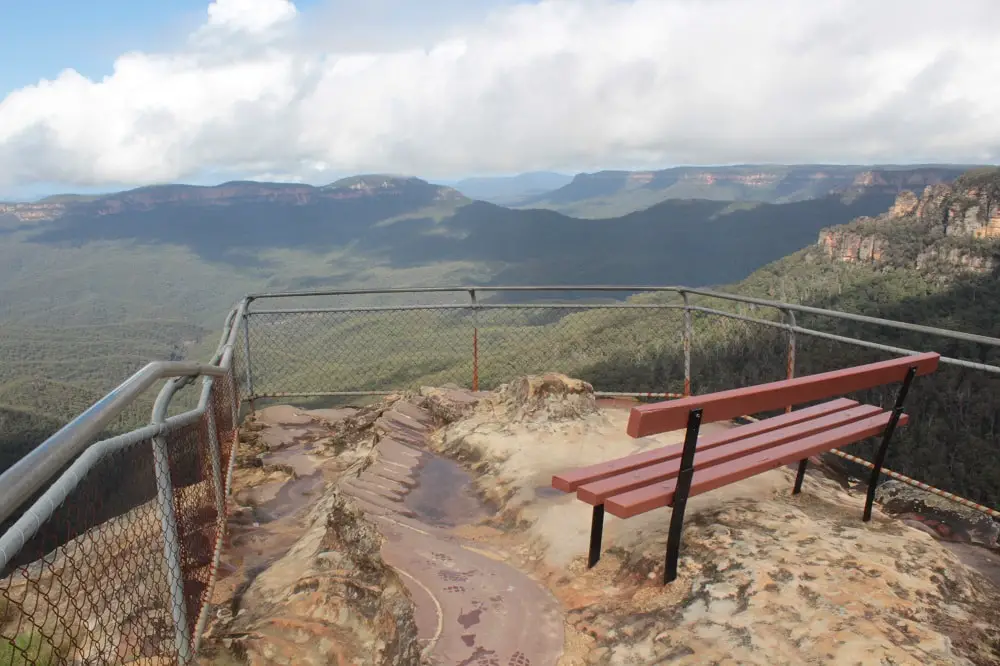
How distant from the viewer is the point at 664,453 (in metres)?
3.79

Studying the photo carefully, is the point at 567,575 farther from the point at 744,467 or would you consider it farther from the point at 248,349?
the point at 248,349

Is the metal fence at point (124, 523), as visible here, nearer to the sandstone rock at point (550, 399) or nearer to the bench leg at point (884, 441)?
the sandstone rock at point (550, 399)

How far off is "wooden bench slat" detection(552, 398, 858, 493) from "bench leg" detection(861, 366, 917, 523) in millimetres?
363

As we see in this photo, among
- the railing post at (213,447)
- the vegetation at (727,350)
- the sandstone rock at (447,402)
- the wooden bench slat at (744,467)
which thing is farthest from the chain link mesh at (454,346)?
the railing post at (213,447)

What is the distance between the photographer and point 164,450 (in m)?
2.50

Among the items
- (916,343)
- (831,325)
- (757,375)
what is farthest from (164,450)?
(916,343)

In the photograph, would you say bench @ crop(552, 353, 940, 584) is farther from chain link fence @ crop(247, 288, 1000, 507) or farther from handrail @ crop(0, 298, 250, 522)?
chain link fence @ crop(247, 288, 1000, 507)

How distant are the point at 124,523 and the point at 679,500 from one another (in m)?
3.41

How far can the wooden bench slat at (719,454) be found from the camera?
334cm

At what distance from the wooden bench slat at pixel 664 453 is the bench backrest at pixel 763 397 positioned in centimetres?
A: 51

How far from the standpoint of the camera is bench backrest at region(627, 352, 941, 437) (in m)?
2.87

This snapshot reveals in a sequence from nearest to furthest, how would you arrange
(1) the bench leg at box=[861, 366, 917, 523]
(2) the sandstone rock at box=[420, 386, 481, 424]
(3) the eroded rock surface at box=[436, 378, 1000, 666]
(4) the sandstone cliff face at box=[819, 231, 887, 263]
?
(3) the eroded rock surface at box=[436, 378, 1000, 666], (1) the bench leg at box=[861, 366, 917, 523], (2) the sandstone rock at box=[420, 386, 481, 424], (4) the sandstone cliff face at box=[819, 231, 887, 263]

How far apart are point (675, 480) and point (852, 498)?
2006 mm

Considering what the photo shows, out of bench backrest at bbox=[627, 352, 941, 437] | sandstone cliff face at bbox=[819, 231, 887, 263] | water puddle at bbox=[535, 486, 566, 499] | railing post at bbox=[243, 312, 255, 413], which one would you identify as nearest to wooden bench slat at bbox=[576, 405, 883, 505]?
bench backrest at bbox=[627, 352, 941, 437]
